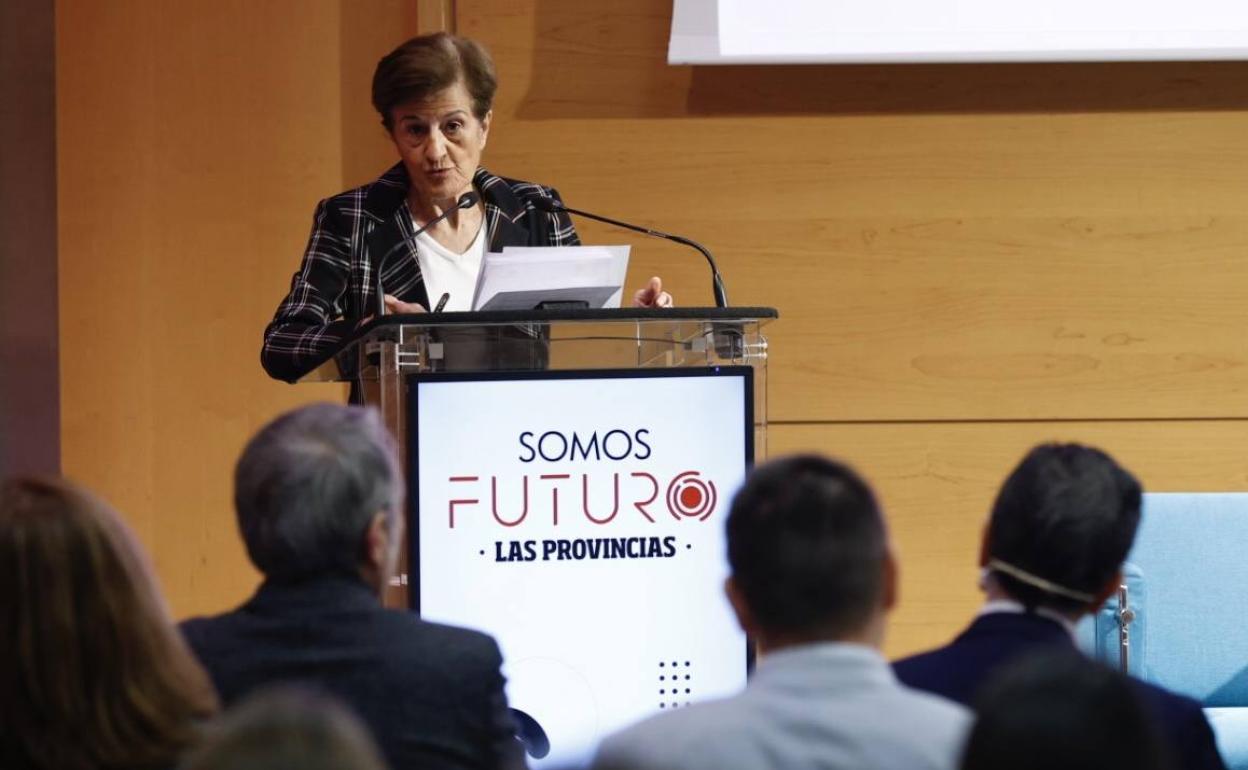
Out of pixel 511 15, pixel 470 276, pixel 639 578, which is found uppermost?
pixel 511 15

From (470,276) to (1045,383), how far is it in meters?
1.98

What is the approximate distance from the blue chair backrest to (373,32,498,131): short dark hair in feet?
5.35

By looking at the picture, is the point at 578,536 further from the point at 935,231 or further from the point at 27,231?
the point at 27,231

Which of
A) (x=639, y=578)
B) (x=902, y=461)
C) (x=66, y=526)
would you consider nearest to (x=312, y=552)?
(x=66, y=526)

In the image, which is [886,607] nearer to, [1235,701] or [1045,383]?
[1235,701]

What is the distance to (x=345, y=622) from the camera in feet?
5.66

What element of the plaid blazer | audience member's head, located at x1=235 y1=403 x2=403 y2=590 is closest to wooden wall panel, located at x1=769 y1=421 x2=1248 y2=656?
the plaid blazer

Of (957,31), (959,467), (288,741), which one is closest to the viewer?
(288,741)

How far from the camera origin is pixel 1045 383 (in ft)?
15.4

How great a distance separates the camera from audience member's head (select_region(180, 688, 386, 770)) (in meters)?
0.89

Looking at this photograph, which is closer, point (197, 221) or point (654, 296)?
point (654, 296)

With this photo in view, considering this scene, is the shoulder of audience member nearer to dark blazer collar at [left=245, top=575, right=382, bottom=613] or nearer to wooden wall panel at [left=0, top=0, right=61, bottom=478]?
dark blazer collar at [left=245, top=575, right=382, bottom=613]

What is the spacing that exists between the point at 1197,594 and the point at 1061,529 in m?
1.82

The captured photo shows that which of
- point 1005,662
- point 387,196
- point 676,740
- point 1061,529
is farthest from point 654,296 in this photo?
point 676,740
